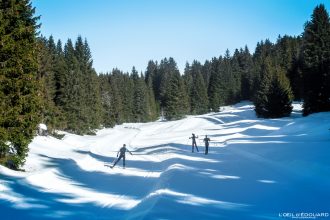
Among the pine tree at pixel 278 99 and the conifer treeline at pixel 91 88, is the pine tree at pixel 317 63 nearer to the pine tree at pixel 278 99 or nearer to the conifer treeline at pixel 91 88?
the conifer treeline at pixel 91 88

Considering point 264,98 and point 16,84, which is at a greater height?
point 264,98

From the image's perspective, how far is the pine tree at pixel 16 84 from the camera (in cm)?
1739

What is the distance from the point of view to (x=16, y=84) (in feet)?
60.0

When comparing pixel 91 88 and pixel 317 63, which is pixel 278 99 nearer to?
pixel 317 63

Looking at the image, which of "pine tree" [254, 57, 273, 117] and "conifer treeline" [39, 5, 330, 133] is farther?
"pine tree" [254, 57, 273, 117]

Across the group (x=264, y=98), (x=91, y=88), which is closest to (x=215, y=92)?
(x=264, y=98)

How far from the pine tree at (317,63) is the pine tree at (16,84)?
35.7 metres

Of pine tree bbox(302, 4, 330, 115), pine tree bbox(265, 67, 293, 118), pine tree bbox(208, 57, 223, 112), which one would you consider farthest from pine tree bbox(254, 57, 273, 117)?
pine tree bbox(208, 57, 223, 112)

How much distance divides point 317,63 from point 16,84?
138 feet

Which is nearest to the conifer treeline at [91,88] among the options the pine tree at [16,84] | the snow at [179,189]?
the pine tree at [16,84]

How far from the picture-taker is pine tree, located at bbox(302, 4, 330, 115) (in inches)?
1785

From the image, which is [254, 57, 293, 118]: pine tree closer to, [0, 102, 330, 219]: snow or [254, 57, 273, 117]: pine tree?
[254, 57, 273, 117]: pine tree

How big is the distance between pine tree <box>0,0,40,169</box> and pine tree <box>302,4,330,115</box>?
117 ft

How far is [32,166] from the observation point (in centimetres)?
2245
